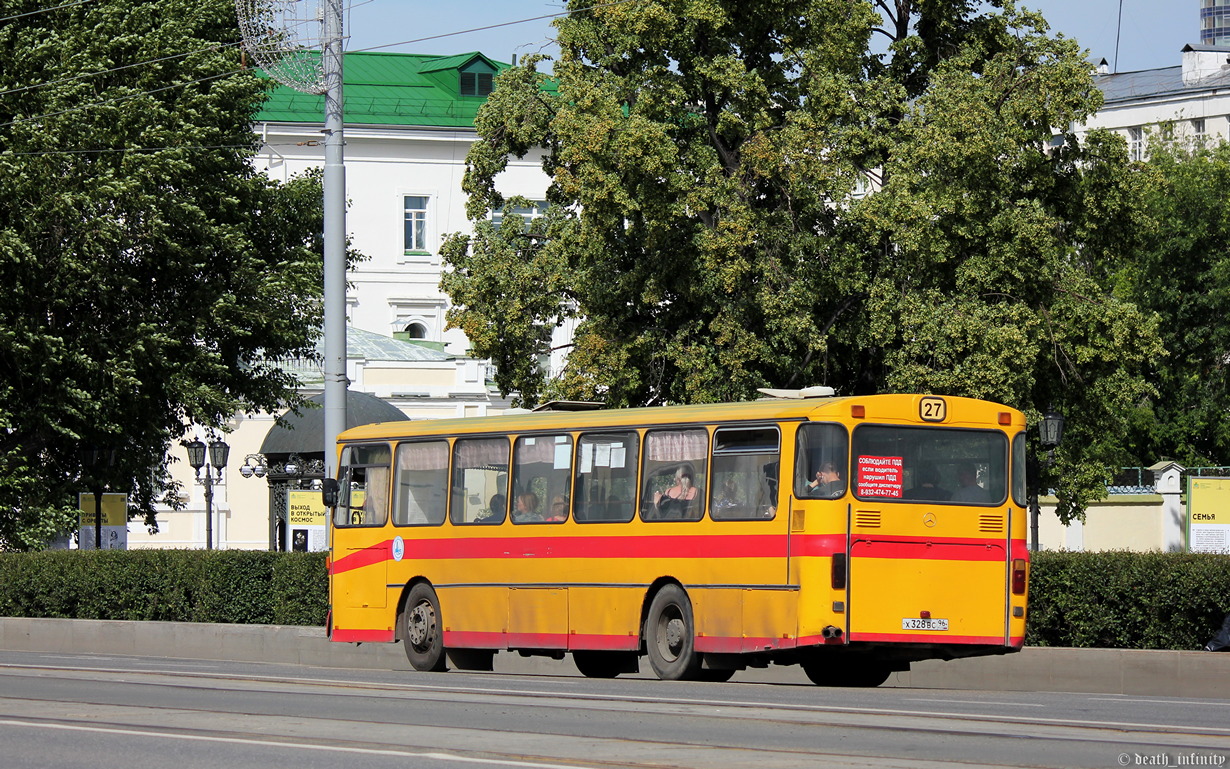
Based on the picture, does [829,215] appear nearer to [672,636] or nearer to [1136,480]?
[672,636]

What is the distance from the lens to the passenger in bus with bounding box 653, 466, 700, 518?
1912cm

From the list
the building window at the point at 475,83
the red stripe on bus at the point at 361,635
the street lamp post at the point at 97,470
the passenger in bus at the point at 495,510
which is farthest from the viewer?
the building window at the point at 475,83

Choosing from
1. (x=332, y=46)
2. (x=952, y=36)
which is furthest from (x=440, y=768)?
(x=952, y=36)

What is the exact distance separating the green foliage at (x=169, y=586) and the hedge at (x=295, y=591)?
2cm

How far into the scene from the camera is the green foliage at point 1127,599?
20.1 m

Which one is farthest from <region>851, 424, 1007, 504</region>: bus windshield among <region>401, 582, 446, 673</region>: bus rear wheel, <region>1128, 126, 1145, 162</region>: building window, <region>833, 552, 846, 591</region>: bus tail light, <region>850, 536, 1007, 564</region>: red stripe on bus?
<region>1128, 126, 1145, 162</region>: building window

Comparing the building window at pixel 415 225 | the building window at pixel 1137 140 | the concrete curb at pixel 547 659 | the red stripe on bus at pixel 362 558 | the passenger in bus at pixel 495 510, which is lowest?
the concrete curb at pixel 547 659

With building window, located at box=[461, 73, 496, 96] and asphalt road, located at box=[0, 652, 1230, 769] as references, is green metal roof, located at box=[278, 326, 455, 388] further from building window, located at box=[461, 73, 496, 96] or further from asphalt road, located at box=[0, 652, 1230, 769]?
asphalt road, located at box=[0, 652, 1230, 769]

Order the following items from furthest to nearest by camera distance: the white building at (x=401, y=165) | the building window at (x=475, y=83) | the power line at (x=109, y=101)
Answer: the building window at (x=475, y=83) → the white building at (x=401, y=165) → the power line at (x=109, y=101)

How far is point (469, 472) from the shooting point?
21812mm

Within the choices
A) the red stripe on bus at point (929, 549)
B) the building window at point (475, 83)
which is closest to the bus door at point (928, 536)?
the red stripe on bus at point (929, 549)

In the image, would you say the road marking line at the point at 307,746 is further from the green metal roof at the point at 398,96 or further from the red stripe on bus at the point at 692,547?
the green metal roof at the point at 398,96

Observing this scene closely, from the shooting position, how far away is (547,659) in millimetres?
24219

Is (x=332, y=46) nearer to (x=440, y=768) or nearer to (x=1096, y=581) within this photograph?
(x=1096, y=581)
